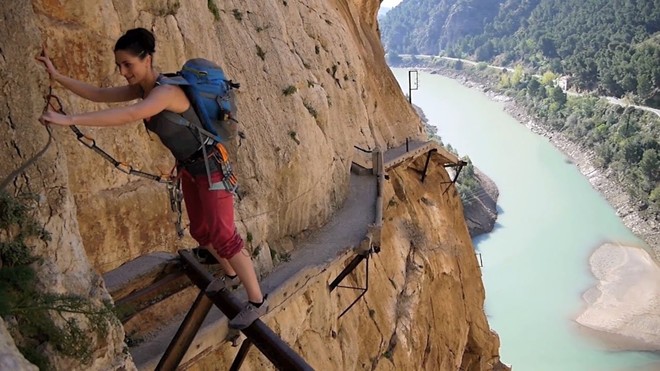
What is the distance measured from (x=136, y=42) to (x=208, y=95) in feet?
1.61

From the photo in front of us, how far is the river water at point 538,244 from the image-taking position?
29.4 metres

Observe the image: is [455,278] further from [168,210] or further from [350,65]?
[168,210]

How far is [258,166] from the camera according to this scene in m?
7.26

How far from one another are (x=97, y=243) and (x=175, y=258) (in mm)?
801

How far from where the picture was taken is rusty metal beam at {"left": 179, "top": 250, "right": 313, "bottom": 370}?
12.5ft

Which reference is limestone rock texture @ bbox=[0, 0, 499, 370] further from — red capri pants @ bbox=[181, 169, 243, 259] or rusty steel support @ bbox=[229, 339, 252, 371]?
rusty steel support @ bbox=[229, 339, 252, 371]

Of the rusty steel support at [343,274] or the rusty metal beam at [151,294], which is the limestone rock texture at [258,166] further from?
the rusty metal beam at [151,294]

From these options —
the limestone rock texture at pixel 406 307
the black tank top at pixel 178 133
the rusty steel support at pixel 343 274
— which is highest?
the black tank top at pixel 178 133

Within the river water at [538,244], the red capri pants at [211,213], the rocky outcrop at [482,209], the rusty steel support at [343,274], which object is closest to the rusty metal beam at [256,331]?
the red capri pants at [211,213]

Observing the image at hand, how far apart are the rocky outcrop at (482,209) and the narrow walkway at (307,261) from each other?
33.4 metres

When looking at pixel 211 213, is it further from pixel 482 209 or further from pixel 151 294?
pixel 482 209

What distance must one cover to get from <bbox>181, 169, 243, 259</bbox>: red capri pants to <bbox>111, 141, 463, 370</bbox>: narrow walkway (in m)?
1.12

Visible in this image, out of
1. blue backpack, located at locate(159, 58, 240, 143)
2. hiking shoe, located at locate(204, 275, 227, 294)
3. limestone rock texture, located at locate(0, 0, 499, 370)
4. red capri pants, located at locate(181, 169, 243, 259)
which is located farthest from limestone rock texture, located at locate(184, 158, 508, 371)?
blue backpack, located at locate(159, 58, 240, 143)

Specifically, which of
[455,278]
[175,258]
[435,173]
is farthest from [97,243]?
[435,173]
